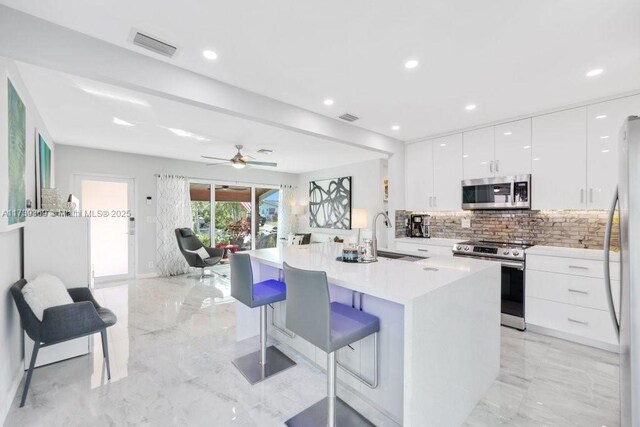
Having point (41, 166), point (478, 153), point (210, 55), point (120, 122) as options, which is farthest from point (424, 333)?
point (41, 166)

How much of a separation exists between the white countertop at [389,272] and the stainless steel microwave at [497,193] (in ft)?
6.00

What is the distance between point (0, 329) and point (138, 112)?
250 cm

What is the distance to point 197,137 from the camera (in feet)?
14.6

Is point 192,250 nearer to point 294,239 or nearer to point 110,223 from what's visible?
point 110,223

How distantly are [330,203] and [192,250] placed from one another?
342cm

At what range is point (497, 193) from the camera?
3.71 m

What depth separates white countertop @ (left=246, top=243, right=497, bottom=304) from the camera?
1513 mm

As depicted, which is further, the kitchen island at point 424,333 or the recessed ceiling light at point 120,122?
the recessed ceiling light at point 120,122

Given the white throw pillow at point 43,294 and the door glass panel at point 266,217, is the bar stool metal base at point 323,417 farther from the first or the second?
the door glass panel at point 266,217

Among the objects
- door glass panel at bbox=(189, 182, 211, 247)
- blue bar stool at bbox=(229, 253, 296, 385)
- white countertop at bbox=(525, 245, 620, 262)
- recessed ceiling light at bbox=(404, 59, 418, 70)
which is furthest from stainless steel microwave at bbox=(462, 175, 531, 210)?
door glass panel at bbox=(189, 182, 211, 247)

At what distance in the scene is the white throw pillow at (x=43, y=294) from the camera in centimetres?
Answer: 208

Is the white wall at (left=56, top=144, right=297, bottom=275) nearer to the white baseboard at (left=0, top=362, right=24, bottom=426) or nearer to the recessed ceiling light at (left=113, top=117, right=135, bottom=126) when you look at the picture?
the recessed ceiling light at (left=113, top=117, right=135, bottom=126)

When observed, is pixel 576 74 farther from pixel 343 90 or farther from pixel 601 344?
pixel 601 344

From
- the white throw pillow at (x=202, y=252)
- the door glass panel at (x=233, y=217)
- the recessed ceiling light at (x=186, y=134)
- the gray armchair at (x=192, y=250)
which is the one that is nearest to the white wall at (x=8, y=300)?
the recessed ceiling light at (x=186, y=134)
